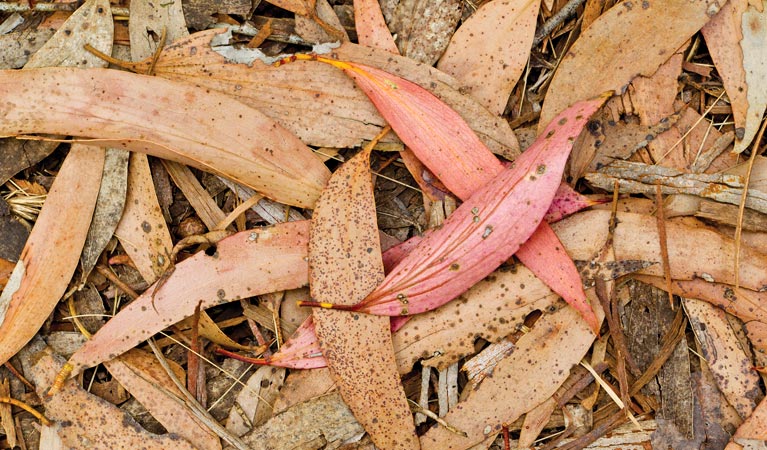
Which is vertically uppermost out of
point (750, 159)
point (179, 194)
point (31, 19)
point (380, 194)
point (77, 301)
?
point (750, 159)

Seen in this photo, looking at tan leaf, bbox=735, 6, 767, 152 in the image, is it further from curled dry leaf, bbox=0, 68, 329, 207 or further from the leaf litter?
curled dry leaf, bbox=0, 68, 329, 207

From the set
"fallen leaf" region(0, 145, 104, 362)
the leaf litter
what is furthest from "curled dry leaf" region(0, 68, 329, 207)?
"fallen leaf" region(0, 145, 104, 362)

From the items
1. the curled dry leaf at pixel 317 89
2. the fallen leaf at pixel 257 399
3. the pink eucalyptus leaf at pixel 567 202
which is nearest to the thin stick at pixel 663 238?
the pink eucalyptus leaf at pixel 567 202

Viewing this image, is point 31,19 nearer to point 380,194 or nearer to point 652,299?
point 380,194

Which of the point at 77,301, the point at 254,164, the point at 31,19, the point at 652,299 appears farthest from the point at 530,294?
the point at 31,19

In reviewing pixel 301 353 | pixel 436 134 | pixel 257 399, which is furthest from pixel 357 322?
pixel 436 134

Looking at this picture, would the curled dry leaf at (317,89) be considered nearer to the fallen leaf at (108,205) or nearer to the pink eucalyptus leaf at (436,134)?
the pink eucalyptus leaf at (436,134)

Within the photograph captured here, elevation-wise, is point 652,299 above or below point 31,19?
below
